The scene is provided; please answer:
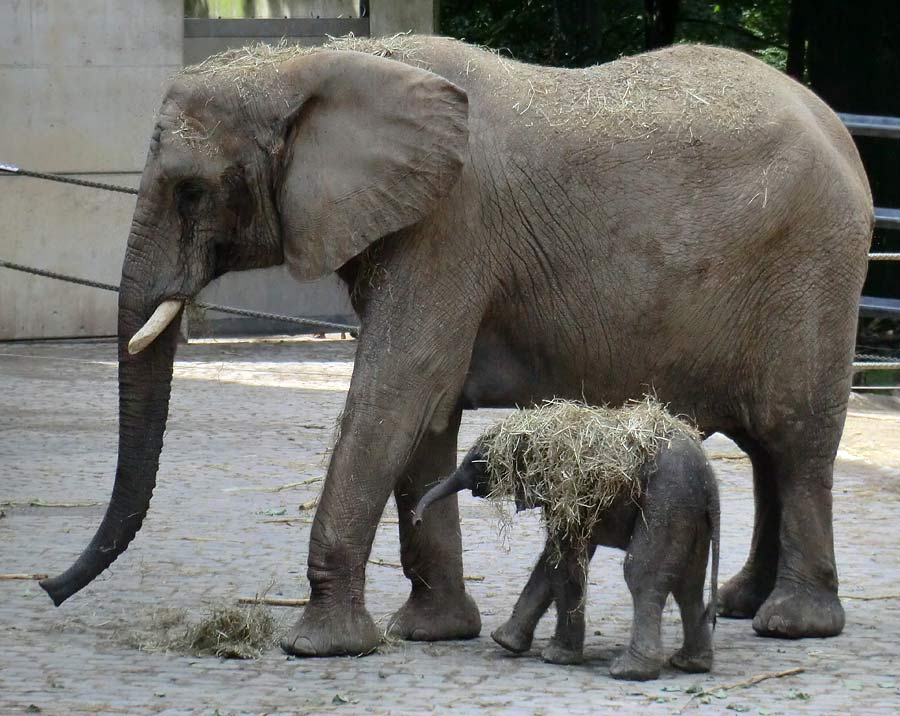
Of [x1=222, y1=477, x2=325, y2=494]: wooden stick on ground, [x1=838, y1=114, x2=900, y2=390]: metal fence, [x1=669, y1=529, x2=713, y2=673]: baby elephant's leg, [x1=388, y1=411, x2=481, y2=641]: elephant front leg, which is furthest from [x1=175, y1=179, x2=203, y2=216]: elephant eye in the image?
[x1=838, y1=114, x2=900, y2=390]: metal fence

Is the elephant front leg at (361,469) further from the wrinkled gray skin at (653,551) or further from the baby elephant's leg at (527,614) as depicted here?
A: the baby elephant's leg at (527,614)

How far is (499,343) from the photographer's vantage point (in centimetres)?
685

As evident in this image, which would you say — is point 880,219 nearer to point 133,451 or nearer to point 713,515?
point 713,515

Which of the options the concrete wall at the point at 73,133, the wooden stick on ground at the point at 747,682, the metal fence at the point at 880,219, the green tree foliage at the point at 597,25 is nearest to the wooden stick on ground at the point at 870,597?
the wooden stick on ground at the point at 747,682

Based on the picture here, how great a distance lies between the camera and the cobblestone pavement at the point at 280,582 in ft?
19.5

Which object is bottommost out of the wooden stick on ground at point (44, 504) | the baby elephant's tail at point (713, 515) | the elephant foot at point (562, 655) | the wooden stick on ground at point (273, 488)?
the elephant foot at point (562, 655)

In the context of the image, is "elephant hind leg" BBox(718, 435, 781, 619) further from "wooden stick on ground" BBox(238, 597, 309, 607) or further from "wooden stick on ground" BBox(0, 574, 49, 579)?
"wooden stick on ground" BBox(0, 574, 49, 579)

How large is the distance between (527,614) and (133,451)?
1638mm

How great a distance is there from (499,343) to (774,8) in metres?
15.0

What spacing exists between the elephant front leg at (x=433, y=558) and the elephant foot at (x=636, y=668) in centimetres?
97

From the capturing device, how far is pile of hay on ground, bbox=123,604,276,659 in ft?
21.2

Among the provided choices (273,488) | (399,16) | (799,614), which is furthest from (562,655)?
(399,16)

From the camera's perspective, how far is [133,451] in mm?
6809

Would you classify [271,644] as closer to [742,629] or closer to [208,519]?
[742,629]
